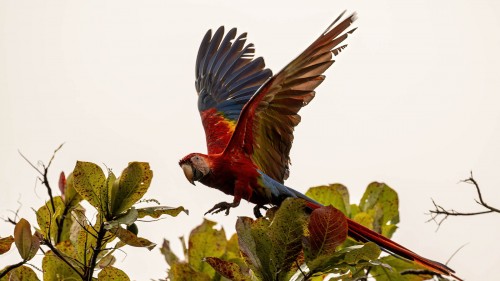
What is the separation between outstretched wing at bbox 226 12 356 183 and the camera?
3.47 metres

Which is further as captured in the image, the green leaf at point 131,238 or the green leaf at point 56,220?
the green leaf at point 56,220

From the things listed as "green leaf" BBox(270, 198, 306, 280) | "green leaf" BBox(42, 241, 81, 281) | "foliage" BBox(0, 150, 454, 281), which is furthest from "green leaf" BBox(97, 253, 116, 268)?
"green leaf" BBox(270, 198, 306, 280)

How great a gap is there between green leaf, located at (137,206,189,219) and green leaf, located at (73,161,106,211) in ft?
0.43

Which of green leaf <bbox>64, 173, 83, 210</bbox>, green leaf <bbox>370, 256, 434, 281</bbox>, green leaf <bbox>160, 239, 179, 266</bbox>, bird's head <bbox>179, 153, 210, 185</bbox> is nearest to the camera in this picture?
green leaf <bbox>370, 256, 434, 281</bbox>

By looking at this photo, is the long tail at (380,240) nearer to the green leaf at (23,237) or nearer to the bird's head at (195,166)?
the bird's head at (195,166)

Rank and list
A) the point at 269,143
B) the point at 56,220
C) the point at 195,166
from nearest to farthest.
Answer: the point at 56,220 → the point at 195,166 → the point at 269,143

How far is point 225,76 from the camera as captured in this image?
531cm

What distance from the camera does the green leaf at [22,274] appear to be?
7.55ft

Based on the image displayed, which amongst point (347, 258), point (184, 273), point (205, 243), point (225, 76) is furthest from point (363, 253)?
point (225, 76)

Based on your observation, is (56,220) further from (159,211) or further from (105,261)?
(159,211)

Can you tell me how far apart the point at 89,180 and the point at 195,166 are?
1.44 meters

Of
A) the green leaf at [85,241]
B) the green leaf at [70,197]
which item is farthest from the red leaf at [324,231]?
the green leaf at [70,197]

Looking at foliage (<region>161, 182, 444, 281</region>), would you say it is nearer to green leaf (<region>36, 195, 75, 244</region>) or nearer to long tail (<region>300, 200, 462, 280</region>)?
green leaf (<region>36, 195, 75, 244</region>)

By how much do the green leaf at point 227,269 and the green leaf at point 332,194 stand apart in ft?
3.71
